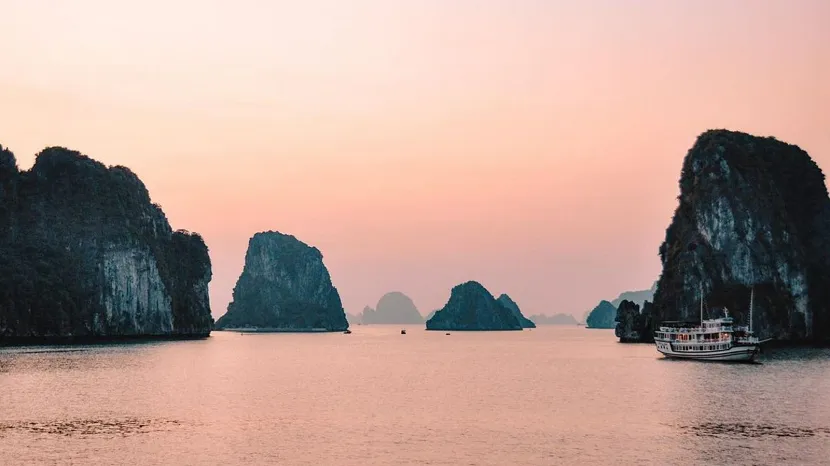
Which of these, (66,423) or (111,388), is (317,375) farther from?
(66,423)

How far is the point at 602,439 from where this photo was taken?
6575 centimetres

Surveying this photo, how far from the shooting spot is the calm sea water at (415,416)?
59625 mm

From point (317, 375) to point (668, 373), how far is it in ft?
177

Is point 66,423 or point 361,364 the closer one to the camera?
point 66,423

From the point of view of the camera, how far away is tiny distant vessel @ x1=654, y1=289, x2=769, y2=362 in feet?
494

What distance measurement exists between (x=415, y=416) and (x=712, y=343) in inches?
3675

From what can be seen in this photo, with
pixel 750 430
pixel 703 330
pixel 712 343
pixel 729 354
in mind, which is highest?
pixel 703 330

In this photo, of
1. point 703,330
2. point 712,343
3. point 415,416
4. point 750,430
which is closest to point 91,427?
point 415,416

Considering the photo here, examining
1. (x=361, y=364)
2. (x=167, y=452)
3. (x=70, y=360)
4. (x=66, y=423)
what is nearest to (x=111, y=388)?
(x=66, y=423)

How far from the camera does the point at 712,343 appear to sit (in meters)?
156

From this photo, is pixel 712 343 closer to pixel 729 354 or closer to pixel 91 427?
pixel 729 354

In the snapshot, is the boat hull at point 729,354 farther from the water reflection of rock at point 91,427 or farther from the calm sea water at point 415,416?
the water reflection of rock at point 91,427

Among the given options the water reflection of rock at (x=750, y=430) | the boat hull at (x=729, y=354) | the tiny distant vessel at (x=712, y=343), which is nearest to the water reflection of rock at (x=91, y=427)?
the water reflection of rock at (x=750, y=430)

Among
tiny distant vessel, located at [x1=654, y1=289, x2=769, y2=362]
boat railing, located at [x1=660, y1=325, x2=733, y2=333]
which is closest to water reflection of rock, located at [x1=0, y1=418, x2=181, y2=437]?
tiny distant vessel, located at [x1=654, y1=289, x2=769, y2=362]
